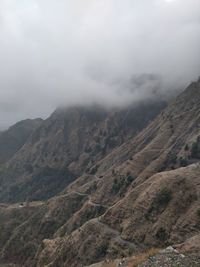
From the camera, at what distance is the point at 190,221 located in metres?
147

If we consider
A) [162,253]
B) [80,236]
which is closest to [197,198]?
[80,236]

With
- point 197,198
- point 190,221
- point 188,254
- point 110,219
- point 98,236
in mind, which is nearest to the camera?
point 188,254

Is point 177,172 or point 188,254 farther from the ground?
point 177,172

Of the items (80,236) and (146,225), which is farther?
(80,236)

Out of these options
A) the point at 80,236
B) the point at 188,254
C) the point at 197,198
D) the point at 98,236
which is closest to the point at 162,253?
the point at 188,254

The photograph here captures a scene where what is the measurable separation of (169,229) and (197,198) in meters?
15.7

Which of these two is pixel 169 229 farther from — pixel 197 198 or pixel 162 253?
pixel 162 253

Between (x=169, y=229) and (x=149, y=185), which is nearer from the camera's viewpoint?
(x=169, y=229)

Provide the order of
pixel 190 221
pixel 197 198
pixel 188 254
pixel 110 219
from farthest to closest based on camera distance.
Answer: pixel 110 219 < pixel 197 198 < pixel 190 221 < pixel 188 254

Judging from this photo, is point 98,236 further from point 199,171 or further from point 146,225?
point 199,171

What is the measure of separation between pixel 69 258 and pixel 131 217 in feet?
99.2

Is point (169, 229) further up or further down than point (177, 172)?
further down

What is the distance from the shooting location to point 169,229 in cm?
15312

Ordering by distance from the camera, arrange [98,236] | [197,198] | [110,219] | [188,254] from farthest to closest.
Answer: [110,219], [98,236], [197,198], [188,254]
